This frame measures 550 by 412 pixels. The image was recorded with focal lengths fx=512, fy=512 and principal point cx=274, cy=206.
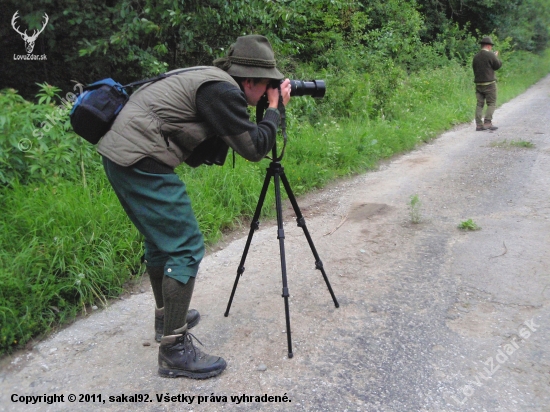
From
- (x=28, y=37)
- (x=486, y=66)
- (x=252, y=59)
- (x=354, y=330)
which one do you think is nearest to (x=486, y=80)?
(x=486, y=66)

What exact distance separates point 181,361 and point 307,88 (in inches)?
69.9

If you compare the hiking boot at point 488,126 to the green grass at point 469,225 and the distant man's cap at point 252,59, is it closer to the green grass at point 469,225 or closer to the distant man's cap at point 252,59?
the green grass at point 469,225

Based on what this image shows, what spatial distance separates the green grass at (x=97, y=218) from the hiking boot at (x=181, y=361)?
3.26 ft

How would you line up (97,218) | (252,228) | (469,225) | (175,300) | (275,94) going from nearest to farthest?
(175,300)
(275,94)
(252,228)
(97,218)
(469,225)

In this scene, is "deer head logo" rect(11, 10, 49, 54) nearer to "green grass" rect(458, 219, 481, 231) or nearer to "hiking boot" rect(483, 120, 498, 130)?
"green grass" rect(458, 219, 481, 231)

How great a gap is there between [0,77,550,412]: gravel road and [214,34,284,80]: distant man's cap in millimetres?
1614

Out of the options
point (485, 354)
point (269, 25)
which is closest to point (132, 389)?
point (485, 354)

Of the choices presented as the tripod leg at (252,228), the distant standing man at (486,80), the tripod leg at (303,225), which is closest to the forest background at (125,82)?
the distant standing man at (486,80)

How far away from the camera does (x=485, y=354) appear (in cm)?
300

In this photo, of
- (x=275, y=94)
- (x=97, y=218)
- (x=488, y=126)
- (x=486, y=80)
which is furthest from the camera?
(x=486, y=80)

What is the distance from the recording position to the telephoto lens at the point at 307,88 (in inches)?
122

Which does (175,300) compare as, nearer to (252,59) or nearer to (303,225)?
(303,225)

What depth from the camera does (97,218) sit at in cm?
410

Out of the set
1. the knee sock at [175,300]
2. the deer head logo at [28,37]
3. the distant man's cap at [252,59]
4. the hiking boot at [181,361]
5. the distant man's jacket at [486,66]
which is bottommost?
the hiking boot at [181,361]
